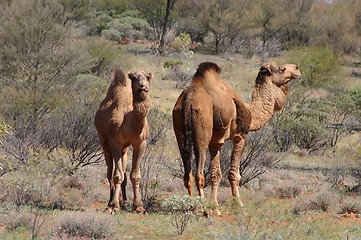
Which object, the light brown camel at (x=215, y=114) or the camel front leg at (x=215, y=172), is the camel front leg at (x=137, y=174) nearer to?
the light brown camel at (x=215, y=114)

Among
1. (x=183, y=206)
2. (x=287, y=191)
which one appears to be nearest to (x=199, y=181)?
(x=183, y=206)

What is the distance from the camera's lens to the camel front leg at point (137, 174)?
11195 mm

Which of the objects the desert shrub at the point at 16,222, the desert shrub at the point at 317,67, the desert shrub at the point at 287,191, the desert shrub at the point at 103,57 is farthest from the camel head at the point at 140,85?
the desert shrub at the point at 317,67

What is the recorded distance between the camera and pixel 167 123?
22.6 m

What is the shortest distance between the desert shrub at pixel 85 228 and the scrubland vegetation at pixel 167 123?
0.04ft

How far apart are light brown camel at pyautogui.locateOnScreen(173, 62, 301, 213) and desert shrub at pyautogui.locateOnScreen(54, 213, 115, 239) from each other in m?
2.18

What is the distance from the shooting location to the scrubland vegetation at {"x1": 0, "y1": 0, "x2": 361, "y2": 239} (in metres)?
9.94

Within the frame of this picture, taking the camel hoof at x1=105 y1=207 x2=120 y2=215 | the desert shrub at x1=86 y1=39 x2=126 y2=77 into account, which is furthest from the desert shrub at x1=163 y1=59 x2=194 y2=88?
the camel hoof at x1=105 y1=207 x2=120 y2=215

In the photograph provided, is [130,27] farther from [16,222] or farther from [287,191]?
[16,222]

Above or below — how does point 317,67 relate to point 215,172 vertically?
below

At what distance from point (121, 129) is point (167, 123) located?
1162cm

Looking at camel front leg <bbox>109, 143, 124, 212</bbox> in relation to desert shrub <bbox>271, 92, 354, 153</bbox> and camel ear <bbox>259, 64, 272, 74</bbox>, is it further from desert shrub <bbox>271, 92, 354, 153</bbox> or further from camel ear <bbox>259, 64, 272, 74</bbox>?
desert shrub <bbox>271, 92, 354, 153</bbox>

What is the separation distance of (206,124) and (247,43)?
45941 mm

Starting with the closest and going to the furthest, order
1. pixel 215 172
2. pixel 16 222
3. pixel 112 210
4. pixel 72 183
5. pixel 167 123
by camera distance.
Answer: pixel 16 222 < pixel 112 210 < pixel 215 172 < pixel 72 183 < pixel 167 123
